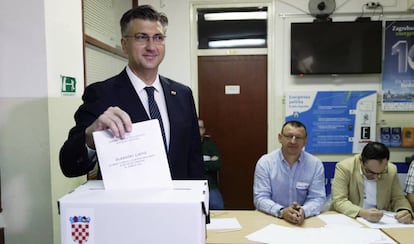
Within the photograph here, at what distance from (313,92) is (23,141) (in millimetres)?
2954

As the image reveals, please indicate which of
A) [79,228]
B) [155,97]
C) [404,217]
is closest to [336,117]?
[404,217]

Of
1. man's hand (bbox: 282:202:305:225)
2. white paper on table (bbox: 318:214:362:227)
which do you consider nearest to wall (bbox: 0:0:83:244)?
man's hand (bbox: 282:202:305:225)

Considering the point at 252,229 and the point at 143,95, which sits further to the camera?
the point at 252,229

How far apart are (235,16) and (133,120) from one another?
3086 millimetres

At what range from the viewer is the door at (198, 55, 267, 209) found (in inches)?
155

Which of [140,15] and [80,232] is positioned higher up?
[140,15]

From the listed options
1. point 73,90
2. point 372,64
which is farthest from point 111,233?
point 372,64

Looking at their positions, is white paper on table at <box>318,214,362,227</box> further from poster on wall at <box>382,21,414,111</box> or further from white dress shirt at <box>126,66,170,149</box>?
poster on wall at <box>382,21,414,111</box>

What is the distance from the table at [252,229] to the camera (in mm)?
1817

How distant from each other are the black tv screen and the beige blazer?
147 cm

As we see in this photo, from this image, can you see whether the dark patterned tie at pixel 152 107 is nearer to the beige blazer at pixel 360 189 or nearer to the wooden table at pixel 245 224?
the wooden table at pixel 245 224

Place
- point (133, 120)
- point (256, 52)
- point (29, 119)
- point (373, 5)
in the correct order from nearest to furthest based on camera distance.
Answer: point (133, 120) → point (29, 119) → point (373, 5) → point (256, 52)

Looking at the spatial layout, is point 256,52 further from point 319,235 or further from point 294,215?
point 319,235

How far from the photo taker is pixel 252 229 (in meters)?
1.97
